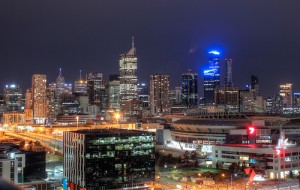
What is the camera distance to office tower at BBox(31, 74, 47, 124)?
351 feet

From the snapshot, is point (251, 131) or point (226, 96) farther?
point (226, 96)

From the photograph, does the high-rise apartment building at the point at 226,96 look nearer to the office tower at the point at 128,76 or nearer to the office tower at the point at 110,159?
the office tower at the point at 128,76

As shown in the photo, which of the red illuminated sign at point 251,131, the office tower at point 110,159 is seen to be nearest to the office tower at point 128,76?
the red illuminated sign at point 251,131

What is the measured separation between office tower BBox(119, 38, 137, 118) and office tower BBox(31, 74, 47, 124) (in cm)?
2067

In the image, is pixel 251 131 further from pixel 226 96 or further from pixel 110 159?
pixel 226 96

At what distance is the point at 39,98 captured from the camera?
109312 millimetres

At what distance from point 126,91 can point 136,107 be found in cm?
678

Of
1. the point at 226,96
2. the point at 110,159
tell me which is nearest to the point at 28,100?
the point at 226,96

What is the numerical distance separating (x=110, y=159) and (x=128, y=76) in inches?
3510

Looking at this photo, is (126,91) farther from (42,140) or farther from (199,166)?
(199,166)

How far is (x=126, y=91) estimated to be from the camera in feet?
376

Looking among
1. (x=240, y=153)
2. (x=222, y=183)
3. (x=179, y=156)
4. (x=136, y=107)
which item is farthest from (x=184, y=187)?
(x=136, y=107)

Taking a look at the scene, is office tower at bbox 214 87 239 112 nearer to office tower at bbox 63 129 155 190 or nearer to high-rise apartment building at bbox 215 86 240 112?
high-rise apartment building at bbox 215 86 240 112

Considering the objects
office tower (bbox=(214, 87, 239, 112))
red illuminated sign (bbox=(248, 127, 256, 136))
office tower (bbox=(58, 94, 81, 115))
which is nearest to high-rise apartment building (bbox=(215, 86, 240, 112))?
office tower (bbox=(214, 87, 239, 112))
